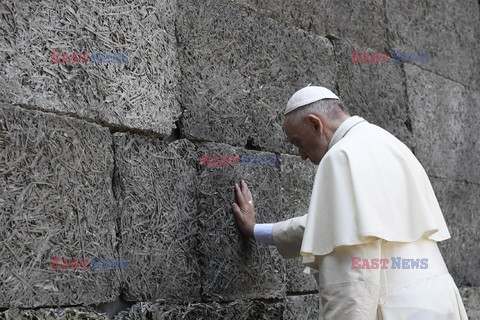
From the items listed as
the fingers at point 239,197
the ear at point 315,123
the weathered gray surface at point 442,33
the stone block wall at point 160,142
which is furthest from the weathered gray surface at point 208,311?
the weathered gray surface at point 442,33

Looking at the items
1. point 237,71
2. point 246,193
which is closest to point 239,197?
point 246,193

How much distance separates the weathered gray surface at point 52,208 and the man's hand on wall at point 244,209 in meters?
0.73

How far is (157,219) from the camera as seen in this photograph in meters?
3.43

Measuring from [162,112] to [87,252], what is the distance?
761 mm

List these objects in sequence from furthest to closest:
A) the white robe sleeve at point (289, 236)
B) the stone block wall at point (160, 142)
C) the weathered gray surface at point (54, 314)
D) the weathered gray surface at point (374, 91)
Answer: the weathered gray surface at point (374, 91), the white robe sleeve at point (289, 236), the stone block wall at point (160, 142), the weathered gray surface at point (54, 314)

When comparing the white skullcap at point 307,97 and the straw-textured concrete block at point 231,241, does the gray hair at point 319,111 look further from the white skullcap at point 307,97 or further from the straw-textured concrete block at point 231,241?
the straw-textured concrete block at point 231,241

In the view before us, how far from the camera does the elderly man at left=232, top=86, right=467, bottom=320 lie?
118 inches

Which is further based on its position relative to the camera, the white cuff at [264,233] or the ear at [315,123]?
the white cuff at [264,233]

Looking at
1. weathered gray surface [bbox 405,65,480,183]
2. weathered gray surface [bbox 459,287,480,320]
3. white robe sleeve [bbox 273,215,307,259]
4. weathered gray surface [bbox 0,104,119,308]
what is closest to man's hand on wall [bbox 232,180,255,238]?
white robe sleeve [bbox 273,215,307,259]

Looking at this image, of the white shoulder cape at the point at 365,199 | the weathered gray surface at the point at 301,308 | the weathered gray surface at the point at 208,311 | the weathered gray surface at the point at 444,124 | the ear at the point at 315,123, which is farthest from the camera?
the weathered gray surface at the point at 444,124

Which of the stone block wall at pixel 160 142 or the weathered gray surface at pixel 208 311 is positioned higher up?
the stone block wall at pixel 160 142

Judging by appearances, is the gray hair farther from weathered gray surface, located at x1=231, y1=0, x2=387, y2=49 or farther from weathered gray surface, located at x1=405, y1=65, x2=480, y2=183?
weathered gray surface, located at x1=405, y1=65, x2=480, y2=183

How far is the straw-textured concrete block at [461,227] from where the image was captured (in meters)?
5.34

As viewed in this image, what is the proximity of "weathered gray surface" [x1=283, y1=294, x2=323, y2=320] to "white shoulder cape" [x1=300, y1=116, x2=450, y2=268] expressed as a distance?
822 millimetres
